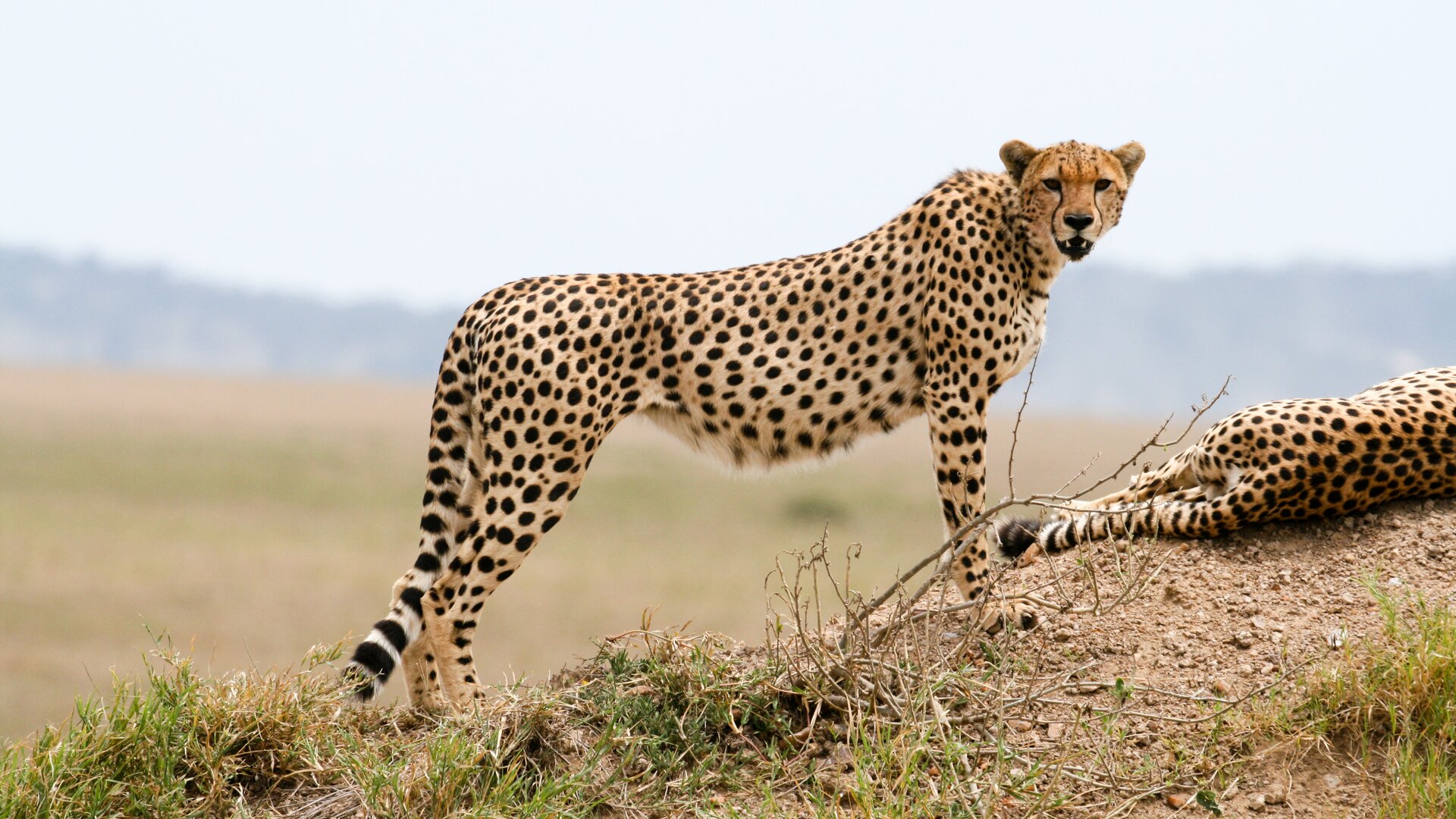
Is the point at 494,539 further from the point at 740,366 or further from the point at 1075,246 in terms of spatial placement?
the point at 1075,246

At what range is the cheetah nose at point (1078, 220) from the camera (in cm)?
469

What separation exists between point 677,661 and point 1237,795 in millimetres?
1680

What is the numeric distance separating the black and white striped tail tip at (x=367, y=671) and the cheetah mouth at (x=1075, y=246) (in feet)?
8.43

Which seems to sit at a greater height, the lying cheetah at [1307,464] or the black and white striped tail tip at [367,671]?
the lying cheetah at [1307,464]

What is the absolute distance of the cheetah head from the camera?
15.5 ft

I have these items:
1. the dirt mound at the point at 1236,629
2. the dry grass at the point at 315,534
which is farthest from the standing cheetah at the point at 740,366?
the dry grass at the point at 315,534

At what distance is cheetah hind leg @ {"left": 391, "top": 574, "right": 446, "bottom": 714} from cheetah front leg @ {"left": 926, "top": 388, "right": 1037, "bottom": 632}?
1739mm

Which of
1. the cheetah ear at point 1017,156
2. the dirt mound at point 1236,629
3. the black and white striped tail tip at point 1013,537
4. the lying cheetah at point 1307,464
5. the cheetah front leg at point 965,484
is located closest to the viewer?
the dirt mound at point 1236,629

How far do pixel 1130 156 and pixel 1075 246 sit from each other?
501 millimetres

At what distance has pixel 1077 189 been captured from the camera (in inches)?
188

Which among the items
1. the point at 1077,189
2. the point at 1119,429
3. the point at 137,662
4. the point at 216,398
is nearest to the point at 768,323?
the point at 1077,189

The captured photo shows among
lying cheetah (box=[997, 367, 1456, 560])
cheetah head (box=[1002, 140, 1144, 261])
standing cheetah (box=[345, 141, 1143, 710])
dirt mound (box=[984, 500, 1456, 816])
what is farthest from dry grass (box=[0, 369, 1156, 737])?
cheetah head (box=[1002, 140, 1144, 261])

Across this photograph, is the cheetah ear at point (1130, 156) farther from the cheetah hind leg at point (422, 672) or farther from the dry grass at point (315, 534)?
the dry grass at point (315, 534)

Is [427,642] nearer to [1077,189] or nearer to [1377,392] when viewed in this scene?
[1077,189]
